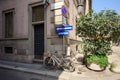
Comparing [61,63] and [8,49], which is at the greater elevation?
[8,49]

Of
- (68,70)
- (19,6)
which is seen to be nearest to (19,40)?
(19,6)

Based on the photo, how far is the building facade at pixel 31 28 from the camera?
817cm

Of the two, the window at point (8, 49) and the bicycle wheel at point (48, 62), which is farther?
the window at point (8, 49)

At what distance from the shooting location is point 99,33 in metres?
7.57

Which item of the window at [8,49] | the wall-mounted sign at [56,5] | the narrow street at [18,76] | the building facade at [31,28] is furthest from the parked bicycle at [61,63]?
the window at [8,49]

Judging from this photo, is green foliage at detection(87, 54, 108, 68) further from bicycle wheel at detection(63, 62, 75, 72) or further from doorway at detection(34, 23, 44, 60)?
doorway at detection(34, 23, 44, 60)

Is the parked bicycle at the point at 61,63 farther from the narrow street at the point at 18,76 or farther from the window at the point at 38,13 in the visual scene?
the window at the point at 38,13

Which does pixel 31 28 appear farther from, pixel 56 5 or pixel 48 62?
pixel 48 62

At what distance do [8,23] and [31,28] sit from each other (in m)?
2.55

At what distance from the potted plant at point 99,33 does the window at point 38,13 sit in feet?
8.31

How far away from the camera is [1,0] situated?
10.9 metres

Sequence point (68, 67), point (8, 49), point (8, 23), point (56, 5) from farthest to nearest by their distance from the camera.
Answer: point (8, 23)
point (8, 49)
point (56, 5)
point (68, 67)

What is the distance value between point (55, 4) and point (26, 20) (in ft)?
7.53

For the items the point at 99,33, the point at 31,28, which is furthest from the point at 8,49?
the point at 99,33
